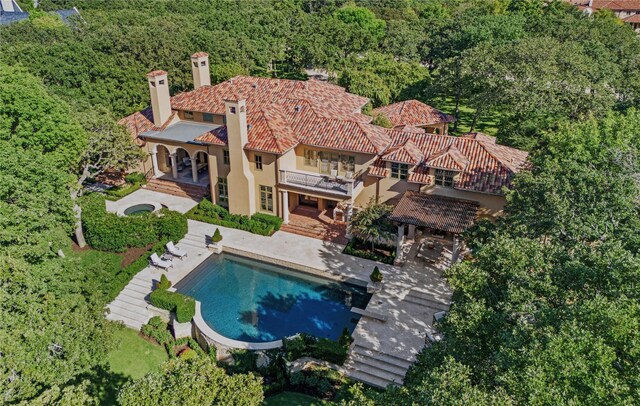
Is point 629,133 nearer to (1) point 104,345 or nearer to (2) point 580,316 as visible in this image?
(2) point 580,316

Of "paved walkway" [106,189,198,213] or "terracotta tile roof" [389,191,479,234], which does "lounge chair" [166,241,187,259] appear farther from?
"terracotta tile roof" [389,191,479,234]

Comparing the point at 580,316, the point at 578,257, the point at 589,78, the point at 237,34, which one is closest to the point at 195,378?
the point at 580,316

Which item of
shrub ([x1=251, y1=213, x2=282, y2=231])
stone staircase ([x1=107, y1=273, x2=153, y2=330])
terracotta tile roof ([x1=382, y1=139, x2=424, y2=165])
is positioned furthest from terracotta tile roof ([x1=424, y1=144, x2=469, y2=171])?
stone staircase ([x1=107, y1=273, x2=153, y2=330])

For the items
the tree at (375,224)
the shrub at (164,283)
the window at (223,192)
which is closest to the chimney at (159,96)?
the window at (223,192)

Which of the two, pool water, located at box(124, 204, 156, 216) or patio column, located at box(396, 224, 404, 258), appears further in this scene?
pool water, located at box(124, 204, 156, 216)

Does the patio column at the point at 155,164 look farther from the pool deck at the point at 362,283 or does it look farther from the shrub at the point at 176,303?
the shrub at the point at 176,303
